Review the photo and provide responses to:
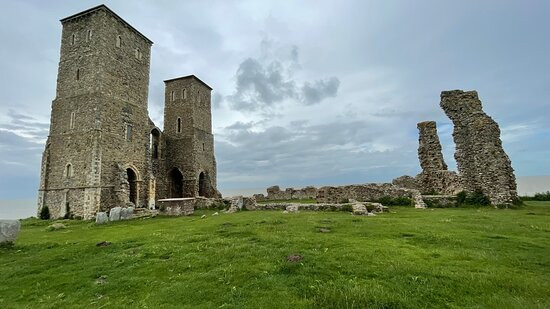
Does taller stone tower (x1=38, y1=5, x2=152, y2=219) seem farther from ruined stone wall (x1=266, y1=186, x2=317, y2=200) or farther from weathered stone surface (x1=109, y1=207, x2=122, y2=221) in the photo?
ruined stone wall (x1=266, y1=186, x2=317, y2=200)

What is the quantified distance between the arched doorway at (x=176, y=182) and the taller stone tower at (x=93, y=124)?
375 inches

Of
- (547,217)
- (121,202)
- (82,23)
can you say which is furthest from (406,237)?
(82,23)

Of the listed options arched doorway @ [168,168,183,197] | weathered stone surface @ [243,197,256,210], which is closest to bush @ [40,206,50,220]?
arched doorway @ [168,168,183,197]

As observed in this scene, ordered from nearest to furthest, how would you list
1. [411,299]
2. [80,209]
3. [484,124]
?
[411,299], [484,124], [80,209]

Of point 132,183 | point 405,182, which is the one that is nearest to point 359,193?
point 405,182

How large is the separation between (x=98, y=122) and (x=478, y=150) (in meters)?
32.0

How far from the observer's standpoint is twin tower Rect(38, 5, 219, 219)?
1156 inches

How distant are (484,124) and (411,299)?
2028 centimetres

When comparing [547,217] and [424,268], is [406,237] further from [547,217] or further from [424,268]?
[547,217]

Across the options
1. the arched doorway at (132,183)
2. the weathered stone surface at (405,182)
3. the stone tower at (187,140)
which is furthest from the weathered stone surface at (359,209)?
the stone tower at (187,140)

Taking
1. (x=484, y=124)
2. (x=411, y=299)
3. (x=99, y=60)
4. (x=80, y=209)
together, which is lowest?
(x=411, y=299)

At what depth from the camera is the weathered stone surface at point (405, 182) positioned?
32531mm

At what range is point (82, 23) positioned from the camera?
3222 centimetres

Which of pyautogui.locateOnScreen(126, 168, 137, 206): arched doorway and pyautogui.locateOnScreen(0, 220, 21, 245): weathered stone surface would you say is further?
pyautogui.locateOnScreen(126, 168, 137, 206): arched doorway
